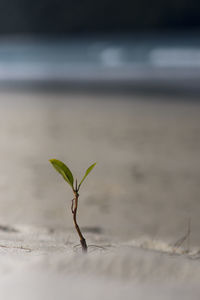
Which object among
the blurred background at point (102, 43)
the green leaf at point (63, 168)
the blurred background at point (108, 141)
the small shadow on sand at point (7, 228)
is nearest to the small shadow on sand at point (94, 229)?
the blurred background at point (108, 141)

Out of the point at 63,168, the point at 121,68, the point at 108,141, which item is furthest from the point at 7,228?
the point at 121,68

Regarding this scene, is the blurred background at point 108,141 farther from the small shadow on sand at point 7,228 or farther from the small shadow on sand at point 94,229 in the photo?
the small shadow on sand at point 7,228

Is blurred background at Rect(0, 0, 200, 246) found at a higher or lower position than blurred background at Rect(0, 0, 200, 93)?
lower

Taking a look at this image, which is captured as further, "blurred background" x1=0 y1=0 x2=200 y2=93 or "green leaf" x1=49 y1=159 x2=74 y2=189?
"blurred background" x1=0 y1=0 x2=200 y2=93

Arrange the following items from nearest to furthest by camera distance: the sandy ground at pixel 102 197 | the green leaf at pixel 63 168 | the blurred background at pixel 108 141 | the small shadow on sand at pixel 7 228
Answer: the sandy ground at pixel 102 197 < the green leaf at pixel 63 168 < the small shadow on sand at pixel 7 228 < the blurred background at pixel 108 141

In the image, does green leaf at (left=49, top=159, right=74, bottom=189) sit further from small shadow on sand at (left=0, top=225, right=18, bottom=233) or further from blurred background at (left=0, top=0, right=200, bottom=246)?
blurred background at (left=0, top=0, right=200, bottom=246)

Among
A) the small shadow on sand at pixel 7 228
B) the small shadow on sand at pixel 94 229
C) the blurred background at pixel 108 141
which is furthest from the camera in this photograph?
the blurred background at pixel 108 141

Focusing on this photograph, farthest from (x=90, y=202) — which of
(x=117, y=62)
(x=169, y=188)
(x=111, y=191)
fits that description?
(x=117, y=62)

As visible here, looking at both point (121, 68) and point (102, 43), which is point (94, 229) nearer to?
point (121, 68)

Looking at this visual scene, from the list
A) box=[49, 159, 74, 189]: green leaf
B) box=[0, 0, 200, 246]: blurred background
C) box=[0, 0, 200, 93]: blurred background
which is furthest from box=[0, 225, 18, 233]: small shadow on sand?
box=[0, 0, 200, 93]: blurred background
